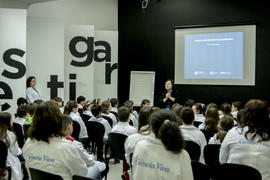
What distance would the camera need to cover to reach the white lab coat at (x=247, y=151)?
8.52 ft

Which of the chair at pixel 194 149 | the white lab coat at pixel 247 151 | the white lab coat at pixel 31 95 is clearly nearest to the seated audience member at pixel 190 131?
the chair at pixel 194 149

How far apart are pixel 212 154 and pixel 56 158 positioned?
1.65m

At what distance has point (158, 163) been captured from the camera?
218 cm

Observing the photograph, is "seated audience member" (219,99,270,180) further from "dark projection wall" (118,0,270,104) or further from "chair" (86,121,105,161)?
"dark projection wall" (118,0,270,104)

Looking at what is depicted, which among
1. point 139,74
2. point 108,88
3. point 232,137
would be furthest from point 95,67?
point 232,137

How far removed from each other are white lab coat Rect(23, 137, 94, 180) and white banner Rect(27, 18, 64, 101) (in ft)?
18.5

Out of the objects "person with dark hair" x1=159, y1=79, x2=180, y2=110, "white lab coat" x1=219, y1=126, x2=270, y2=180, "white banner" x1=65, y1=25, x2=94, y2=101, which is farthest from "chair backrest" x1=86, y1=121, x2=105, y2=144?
"white banner" x1=65, y1=25, x2=94, y2=101

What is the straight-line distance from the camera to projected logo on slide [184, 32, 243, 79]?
8289 millimetres

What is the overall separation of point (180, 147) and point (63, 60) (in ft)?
21.3

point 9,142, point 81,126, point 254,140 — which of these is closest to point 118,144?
point 81,126

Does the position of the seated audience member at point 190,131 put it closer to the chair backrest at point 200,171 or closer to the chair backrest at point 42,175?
the chair backrest at point 200,171

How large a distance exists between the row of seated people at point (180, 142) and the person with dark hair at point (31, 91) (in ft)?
15.1

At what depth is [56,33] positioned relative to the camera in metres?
8.02

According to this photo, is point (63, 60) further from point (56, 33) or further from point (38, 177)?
point (38, 177)
